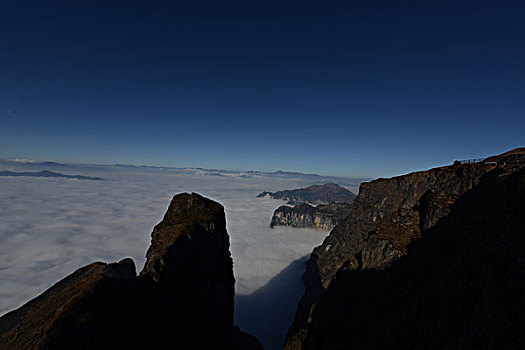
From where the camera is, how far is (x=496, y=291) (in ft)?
42.4

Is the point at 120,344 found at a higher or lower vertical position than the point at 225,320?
higher

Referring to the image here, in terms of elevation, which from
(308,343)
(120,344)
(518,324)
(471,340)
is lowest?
(308,343)

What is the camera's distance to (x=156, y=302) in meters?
25.3

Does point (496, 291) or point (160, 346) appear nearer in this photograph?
point (496, 291)

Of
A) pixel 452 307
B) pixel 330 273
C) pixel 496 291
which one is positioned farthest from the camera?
pixel 330 273

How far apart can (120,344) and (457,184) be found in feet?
191

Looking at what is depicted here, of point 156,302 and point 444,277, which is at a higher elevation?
point 444,277

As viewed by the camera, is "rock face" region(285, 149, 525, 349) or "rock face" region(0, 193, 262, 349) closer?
"rock face" region(285, 149, 525, 349)

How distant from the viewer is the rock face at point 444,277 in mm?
13172

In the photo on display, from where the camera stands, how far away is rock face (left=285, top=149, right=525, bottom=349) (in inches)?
519

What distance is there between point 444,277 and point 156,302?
31.7 metres

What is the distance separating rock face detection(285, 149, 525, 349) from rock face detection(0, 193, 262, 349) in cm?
2097

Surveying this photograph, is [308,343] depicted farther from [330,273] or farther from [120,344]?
[330,273]

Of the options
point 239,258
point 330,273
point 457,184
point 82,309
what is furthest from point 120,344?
point 239,258
